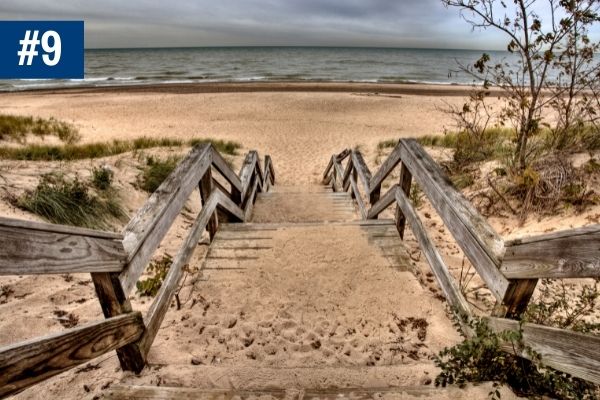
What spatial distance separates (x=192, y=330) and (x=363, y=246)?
1672 millimetres

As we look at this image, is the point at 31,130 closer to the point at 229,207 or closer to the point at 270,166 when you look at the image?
the point at 270,166

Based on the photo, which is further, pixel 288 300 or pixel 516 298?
pixel 288 300

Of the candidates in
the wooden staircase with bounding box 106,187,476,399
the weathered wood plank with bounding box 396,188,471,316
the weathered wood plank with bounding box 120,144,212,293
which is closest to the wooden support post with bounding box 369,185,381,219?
the wooden staircase with bounding box 106,187,476,399

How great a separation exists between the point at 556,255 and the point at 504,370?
26.8 inches

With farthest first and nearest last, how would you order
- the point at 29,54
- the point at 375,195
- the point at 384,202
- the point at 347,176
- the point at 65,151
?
the point at 29,54
the point at 65,151
the point at 347,176
the point at 375,195
the point at 384,202

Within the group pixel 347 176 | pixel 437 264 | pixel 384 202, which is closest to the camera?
pixel 437 264

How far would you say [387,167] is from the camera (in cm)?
385

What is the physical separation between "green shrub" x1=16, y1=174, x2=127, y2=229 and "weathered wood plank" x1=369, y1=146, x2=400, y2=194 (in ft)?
10.0

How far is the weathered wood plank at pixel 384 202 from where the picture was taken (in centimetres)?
379

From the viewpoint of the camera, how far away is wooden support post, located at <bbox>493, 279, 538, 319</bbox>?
5.61 feet

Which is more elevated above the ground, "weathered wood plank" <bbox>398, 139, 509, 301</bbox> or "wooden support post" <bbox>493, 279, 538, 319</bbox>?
"weathered wood plank" <bbox>398, 139, 509, 301</bbox>

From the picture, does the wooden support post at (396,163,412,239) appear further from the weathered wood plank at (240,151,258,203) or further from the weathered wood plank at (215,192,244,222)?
the weathered wood plank at (240,151,258,203)

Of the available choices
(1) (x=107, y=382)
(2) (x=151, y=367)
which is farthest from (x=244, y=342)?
(1) (x=107, y=382)

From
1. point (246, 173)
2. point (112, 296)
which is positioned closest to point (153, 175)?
point (246, 173)
